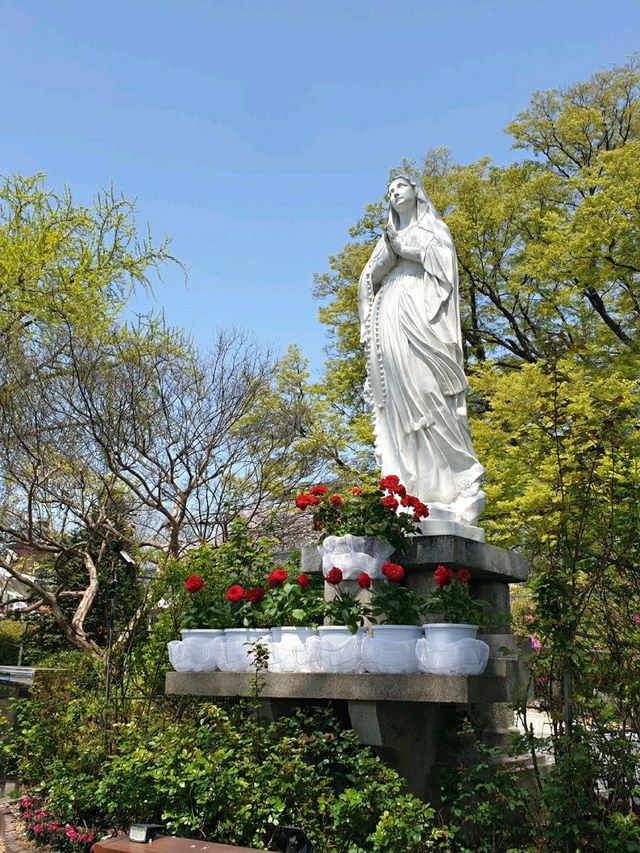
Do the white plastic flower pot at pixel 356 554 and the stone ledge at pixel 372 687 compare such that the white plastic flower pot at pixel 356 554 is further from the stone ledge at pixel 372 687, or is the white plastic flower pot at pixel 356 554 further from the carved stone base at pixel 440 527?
the stone ledge at pixel 372 687

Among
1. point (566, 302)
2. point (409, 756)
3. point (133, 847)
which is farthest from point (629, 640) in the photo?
point (566, 302)

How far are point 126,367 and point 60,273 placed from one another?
5.46 metres

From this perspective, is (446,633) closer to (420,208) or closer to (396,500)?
(396,500)

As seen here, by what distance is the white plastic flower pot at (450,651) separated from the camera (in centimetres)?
451

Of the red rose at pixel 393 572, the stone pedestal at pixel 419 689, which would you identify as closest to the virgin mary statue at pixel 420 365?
the stone pedestal at pixel 419 689

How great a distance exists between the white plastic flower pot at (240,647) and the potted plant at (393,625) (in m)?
0.82

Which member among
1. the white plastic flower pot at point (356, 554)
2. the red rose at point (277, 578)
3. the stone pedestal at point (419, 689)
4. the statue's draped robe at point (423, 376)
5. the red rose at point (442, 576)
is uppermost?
the statue's draped robe at point (423, 376)

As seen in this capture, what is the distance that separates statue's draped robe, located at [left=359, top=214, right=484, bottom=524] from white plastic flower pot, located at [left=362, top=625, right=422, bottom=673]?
1.50 m

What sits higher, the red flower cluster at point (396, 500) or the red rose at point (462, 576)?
the red flower cluster at point (396, 500)

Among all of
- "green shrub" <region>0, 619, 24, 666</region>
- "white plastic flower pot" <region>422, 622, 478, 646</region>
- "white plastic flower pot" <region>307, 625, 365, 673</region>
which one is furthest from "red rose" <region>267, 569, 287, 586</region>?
"green shrub" <region>0, 619, 24, 666</region>

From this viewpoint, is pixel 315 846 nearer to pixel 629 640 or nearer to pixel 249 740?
pixel 249 740

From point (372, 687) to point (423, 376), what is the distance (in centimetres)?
266

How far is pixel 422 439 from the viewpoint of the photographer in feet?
20.7

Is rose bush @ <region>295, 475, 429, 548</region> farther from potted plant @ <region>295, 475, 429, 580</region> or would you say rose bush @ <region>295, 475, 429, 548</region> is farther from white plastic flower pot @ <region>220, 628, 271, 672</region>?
white plastic flower pot @ <region>220, 628, 271, 672</region>
